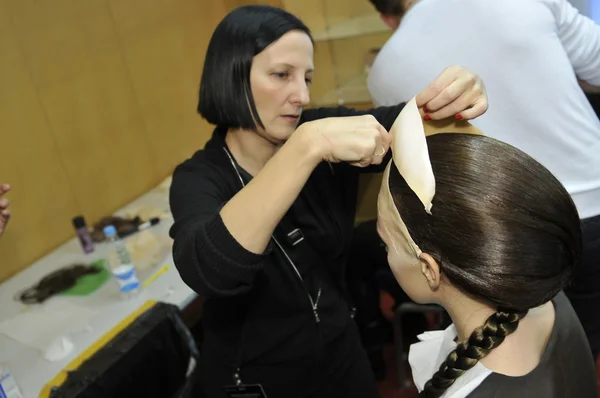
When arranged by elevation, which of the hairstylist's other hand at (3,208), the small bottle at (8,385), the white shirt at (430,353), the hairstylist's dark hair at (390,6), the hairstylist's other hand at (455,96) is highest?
the hairstylist's dark hair at (390,6)

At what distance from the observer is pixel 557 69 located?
1.07 m

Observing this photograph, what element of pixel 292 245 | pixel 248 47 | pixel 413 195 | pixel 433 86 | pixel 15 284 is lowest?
pixel 15 284

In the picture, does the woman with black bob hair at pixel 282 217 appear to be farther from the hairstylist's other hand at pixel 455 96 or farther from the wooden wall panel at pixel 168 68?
the wooden wall panel at pixel 168 68

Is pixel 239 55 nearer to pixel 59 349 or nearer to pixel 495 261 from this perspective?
pixel 495 261

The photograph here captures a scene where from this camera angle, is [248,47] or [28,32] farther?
[28,32]

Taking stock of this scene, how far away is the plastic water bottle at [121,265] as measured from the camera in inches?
63.3

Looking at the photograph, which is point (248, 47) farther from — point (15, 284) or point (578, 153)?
point (15, 284)

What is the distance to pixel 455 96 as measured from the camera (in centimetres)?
83

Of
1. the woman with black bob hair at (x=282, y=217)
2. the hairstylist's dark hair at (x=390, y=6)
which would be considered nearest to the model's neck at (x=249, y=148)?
the woman with black bob hair at (x=282, y=217)

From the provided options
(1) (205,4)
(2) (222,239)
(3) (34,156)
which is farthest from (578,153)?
(1) (205,4)

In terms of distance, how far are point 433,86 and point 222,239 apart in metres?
0.46

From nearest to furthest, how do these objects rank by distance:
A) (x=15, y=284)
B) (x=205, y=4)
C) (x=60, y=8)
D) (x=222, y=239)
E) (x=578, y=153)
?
(x=222, y=239)
(x=578, y=153)
(x=15, y=284)
(x=60, y=8)
(x=205, y=4)

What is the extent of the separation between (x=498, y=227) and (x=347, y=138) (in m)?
0.27

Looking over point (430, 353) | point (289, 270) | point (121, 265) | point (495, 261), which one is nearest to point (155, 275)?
point (121, 265)
